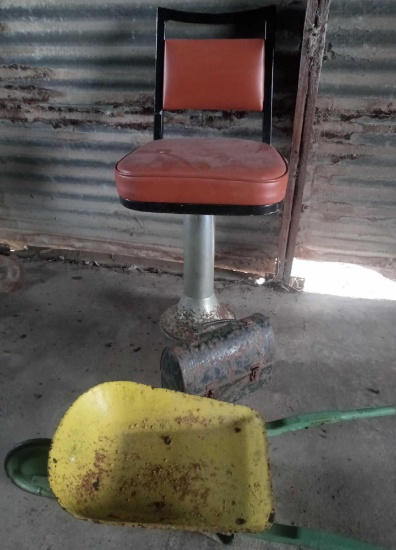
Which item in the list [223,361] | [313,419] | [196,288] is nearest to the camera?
[313,419]

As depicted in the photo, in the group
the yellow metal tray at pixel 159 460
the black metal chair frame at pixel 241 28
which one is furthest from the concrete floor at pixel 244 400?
the black metal chair frame at pixel 241 28

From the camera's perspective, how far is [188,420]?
1095 mm

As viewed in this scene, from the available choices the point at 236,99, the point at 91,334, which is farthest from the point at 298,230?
the point at 91,334

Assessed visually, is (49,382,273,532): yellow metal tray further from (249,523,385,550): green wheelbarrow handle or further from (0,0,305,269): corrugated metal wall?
(0,0,305,269): corrugated metal wall

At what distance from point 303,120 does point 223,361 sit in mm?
1182

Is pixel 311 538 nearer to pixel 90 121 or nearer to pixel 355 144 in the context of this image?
pixel 355 144

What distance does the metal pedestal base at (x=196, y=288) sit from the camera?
1.67 meters

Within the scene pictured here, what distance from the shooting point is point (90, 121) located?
2.13 metres

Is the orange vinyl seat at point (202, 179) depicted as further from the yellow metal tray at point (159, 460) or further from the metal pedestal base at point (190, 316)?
the metal pedestal base at point (190, 316)

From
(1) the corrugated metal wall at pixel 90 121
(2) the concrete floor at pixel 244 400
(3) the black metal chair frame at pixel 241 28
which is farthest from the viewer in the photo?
(1) the corrugated metal wall at pixel 90 121

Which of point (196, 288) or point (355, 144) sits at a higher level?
point (355, 144)

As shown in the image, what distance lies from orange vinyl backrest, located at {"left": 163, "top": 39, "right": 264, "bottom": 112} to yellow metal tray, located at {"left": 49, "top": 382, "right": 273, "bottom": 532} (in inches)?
48.0

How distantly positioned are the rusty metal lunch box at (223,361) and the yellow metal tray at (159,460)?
21cm

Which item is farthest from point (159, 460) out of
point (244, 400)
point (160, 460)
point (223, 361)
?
point (244, 400)
